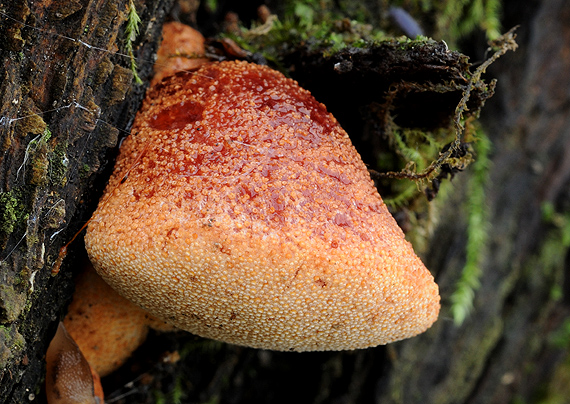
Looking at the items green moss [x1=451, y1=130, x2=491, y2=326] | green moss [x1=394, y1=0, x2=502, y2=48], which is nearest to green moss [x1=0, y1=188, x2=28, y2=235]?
green moss [x1=394, y1=0, x2=502, y2=48]

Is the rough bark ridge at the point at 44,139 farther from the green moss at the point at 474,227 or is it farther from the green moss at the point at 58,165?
the green moss at the point at 474,227

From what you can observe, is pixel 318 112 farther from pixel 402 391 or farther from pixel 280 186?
pixel 402 391

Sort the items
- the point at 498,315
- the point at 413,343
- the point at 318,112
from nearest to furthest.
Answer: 1. the point at 318,112
2. the point at 413,343
3. the point at 498,315

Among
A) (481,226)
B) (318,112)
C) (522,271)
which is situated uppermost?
Answer: (318,112)

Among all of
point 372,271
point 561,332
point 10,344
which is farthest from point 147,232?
point 561,332

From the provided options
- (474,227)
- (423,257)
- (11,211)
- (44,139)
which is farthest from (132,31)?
(474,227)

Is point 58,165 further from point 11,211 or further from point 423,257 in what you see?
point 423,257

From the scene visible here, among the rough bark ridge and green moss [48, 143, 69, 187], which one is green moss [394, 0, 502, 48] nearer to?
the rough bark ridge
